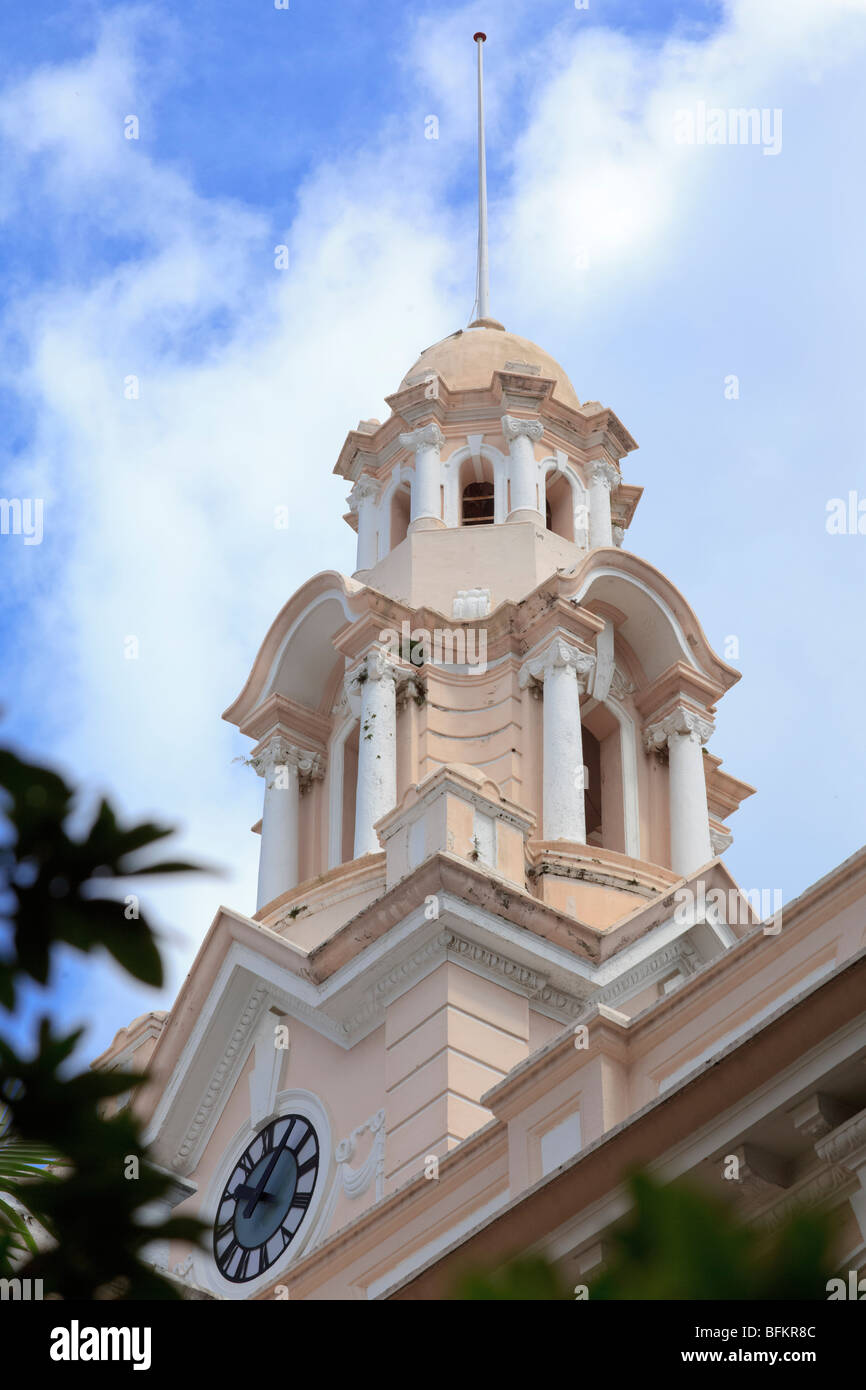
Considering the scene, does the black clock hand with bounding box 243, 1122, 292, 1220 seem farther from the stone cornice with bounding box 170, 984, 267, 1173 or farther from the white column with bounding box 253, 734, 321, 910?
the white column with bounding box 253, 734, 321, 910

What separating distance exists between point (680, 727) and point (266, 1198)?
8.27 m

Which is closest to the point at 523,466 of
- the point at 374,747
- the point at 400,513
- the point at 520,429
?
the point at 520,429

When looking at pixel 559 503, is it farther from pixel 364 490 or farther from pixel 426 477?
pixel 364 490

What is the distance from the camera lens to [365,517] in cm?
3048

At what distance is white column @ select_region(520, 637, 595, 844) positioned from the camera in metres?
25.0

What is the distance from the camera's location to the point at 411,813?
22703mm

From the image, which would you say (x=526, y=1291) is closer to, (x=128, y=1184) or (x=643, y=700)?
(x=128, y=1184)

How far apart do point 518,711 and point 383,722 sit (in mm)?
1542

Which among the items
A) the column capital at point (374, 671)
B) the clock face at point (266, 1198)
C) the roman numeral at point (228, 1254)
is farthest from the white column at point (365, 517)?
the roman numeral at point (228, 1254)

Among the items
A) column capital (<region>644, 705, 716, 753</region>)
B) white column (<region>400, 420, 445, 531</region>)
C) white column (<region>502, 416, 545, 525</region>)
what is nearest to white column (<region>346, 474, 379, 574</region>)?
white column (<region>400, 420, 445, 531</region>)

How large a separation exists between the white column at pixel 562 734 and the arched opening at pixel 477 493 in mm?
4098

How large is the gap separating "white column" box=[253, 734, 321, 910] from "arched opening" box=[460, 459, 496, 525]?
411cm

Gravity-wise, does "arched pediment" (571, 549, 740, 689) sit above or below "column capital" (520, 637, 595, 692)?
above
